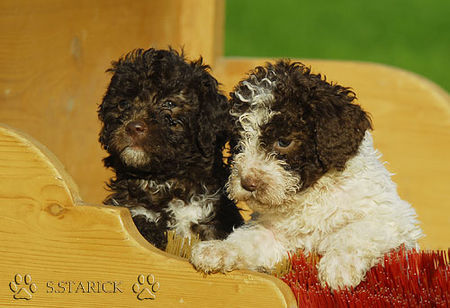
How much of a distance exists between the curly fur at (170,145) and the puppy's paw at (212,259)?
845 millimetres

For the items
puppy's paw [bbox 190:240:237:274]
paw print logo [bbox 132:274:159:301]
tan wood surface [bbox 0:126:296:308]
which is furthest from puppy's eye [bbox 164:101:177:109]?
paw print logo [bbox 132:274:159:301]

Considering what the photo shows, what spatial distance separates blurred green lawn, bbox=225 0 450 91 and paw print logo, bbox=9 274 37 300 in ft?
42.9

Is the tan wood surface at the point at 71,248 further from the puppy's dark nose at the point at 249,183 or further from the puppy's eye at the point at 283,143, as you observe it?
the puppy's eye at the point at 283,143

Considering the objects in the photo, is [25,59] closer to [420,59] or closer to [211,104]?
[211,104]

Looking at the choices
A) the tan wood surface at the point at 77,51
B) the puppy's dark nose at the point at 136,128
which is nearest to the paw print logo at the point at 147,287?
the puppy's dark nose at the point at 136,128

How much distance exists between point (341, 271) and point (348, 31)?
17.9 meters

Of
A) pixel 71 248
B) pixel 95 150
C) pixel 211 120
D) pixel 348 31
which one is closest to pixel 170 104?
pixel 211 120

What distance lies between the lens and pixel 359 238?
4.40 m

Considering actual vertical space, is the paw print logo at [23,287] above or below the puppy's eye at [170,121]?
below

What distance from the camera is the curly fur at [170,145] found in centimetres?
505

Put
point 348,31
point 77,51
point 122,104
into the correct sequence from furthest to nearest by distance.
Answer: point 348,31 < point 77,51 < point 122,104

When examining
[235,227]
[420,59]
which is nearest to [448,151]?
[235,227]

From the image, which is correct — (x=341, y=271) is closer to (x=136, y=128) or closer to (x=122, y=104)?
(x=136, y=128)

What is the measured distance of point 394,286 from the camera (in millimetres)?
4242
